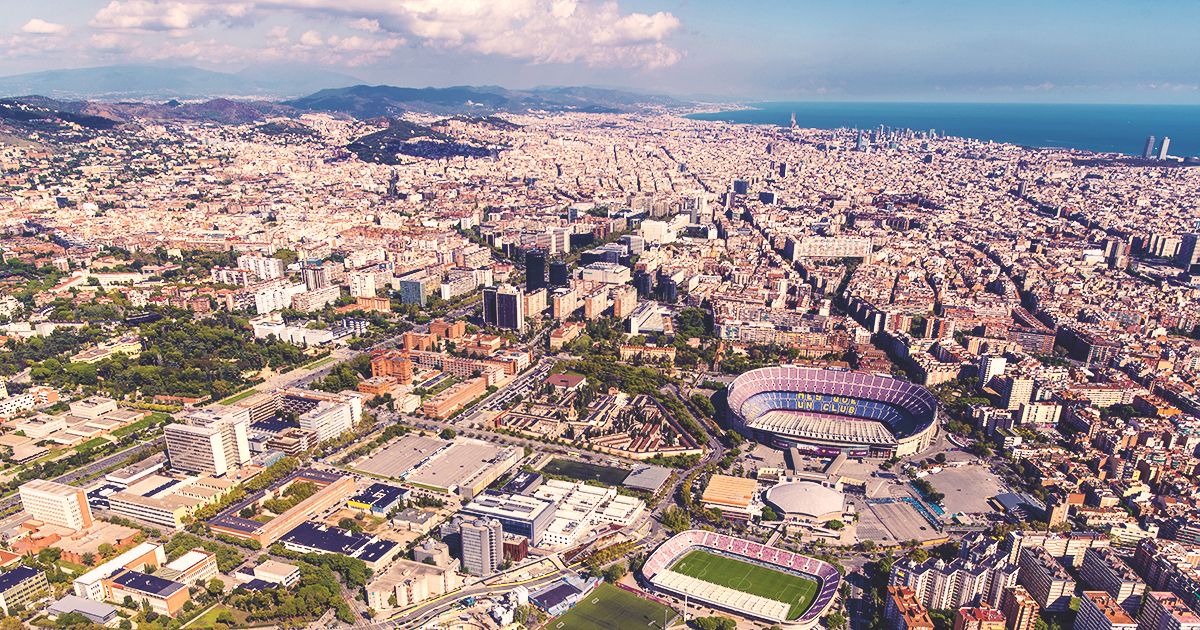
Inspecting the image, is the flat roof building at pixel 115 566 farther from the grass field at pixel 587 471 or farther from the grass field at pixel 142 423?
the grass field at pixel 587 471

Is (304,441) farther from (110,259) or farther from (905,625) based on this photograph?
(110,259)

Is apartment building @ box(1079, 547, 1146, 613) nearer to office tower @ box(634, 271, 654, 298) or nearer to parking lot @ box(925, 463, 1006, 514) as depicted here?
parking lot @ box(925, 463, 1006, 514)

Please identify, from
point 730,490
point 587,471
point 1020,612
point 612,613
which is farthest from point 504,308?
point 1020,612

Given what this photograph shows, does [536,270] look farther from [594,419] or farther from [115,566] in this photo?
[115,566]

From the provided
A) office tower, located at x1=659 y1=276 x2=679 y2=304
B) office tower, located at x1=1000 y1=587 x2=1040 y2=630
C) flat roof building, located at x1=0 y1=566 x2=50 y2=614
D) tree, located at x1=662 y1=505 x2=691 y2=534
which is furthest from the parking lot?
flat roof building, located at x1=0 y1=566 x2=50 y2=614

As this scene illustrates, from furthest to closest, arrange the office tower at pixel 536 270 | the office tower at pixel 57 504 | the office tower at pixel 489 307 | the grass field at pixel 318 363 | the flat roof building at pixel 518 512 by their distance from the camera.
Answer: the office tower at pixel 536 270 → the office tower at pixel 489 307 → the grass field at pixel 318 363 → the office tower at pixel 57 504 → the flat roof building at pixel 518 512

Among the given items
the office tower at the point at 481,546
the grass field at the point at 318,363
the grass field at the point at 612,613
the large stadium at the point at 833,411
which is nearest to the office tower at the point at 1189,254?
the large stadium at the point at 833,411
